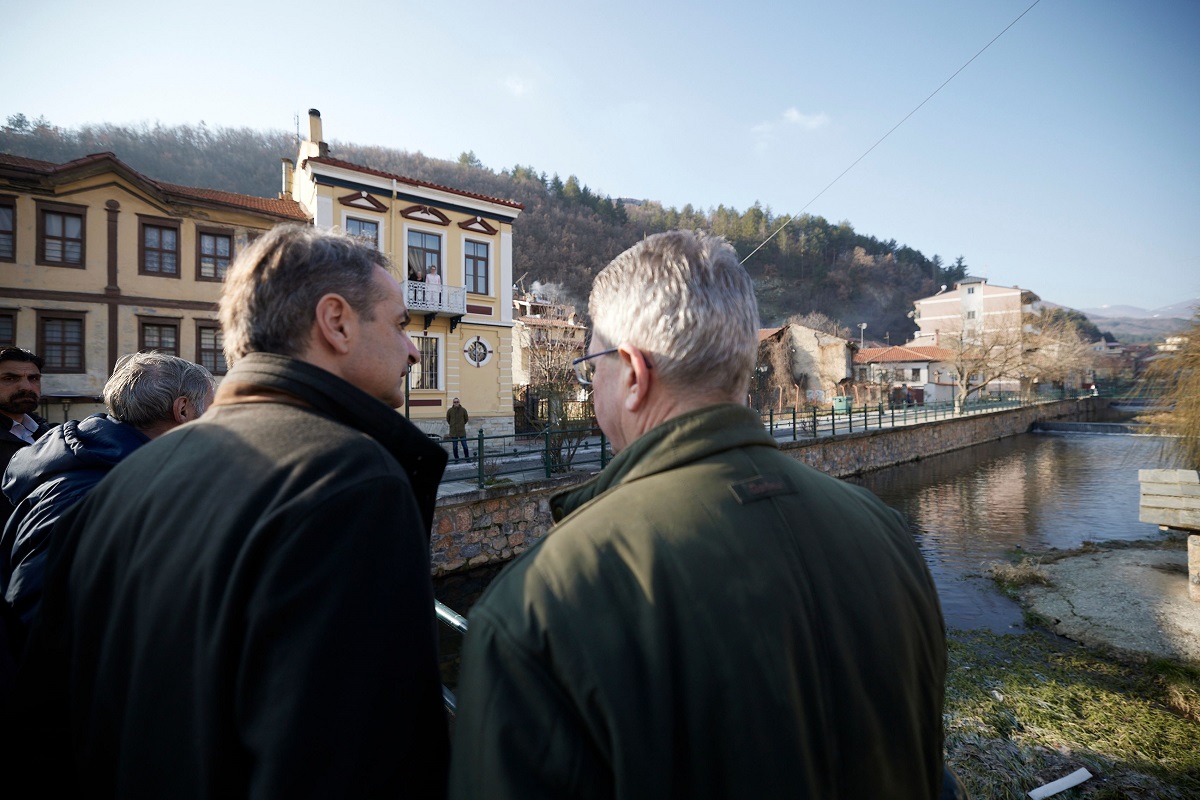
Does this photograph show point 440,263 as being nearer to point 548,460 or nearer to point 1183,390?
point 548,460

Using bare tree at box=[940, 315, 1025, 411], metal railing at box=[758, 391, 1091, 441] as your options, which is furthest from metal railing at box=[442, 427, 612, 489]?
bare tree at box=[940, 315, 1025, 411]

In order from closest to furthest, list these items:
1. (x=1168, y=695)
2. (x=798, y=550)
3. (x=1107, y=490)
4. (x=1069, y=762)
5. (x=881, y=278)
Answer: (x=798, y=550)
(x=1069, y=762)
(x=1168, y=695)
(x=1107, y=490)
(x=881, y=278)

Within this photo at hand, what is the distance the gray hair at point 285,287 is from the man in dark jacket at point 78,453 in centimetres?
96

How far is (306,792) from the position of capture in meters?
0.88

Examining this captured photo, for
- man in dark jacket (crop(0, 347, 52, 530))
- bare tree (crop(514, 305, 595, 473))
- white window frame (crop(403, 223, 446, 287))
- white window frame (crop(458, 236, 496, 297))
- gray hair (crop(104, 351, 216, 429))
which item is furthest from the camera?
white window frame (crop(458, 236, 496, 297))

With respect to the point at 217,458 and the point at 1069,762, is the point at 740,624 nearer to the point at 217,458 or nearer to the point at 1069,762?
the point at 217,458

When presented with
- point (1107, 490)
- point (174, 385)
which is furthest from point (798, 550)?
point (1107, 490)

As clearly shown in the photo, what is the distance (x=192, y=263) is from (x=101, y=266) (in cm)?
198

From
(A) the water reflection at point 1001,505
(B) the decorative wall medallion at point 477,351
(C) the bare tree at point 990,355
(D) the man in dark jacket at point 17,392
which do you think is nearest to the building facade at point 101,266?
(B) the decorative wall medallion at point 477,351

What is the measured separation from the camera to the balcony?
17.2 m

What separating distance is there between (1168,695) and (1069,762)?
268cm

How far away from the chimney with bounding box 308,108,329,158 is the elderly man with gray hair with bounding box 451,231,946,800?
20345 mm

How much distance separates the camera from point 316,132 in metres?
18.3

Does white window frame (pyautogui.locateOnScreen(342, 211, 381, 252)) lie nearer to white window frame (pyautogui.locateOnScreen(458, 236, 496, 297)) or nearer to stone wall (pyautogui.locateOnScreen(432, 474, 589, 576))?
white window frame (pyautogui.locateOnScreen(458, 236, 496, 297))
